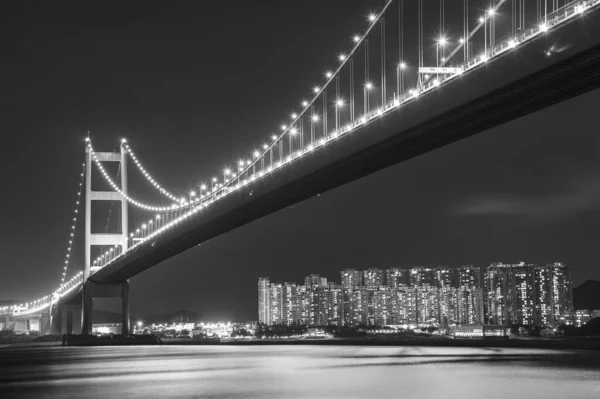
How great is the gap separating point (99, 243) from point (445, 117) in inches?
1446

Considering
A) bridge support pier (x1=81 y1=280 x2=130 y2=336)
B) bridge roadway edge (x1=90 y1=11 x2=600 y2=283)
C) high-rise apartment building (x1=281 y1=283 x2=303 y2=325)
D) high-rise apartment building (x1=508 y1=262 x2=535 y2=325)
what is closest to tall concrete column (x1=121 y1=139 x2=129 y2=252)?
bridge support pier (x1=81 y1=280 x2=130 y2=336)

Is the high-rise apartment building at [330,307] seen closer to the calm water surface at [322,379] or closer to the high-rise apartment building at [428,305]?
the high-rise apartment building at [428,305]

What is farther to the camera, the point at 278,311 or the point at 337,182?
the point at 278,311

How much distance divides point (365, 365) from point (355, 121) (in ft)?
22.5

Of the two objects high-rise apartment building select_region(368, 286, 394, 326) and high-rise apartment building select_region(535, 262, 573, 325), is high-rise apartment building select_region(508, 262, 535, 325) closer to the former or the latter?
high-rise apartment building select_region(535, 262, 573, 325)

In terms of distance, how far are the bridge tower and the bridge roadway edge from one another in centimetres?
1816

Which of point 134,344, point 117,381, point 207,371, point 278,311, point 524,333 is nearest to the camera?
point 117,381

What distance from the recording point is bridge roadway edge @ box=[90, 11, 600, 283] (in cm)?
1769

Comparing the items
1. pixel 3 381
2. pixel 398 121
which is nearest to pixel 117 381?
pixel 3 381

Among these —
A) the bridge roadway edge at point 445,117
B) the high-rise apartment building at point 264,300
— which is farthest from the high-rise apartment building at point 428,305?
the bridge roadway edge at point 445,117

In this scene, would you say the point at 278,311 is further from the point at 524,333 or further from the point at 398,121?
the point at 398,121

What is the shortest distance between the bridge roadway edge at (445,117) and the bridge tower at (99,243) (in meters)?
18.2

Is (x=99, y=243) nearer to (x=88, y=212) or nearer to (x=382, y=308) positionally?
(x=88, y=212)

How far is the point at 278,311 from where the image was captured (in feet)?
434
